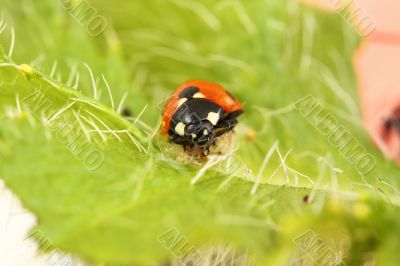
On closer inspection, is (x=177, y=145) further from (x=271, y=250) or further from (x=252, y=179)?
(x=271, y=250)

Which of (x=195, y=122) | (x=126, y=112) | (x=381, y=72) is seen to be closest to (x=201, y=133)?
(x=195, y=122)

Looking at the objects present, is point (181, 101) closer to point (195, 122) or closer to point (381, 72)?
point (195, 122)

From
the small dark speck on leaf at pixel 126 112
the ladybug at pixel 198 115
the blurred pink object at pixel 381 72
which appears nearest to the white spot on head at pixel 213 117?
the ladybug at pixel 198 115

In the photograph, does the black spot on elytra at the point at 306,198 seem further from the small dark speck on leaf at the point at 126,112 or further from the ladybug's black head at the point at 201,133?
the small dark speck on leaf at the point at 126,112

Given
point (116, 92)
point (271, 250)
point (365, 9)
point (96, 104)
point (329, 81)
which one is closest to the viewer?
point (271, 250)

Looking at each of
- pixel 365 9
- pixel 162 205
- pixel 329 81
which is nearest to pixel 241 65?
pixel 329 81

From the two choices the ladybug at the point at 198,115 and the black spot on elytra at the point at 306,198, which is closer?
the black spot on elytra at the point at 306,198

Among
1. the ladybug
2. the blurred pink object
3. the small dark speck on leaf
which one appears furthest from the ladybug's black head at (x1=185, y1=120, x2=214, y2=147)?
the blurred pink object
